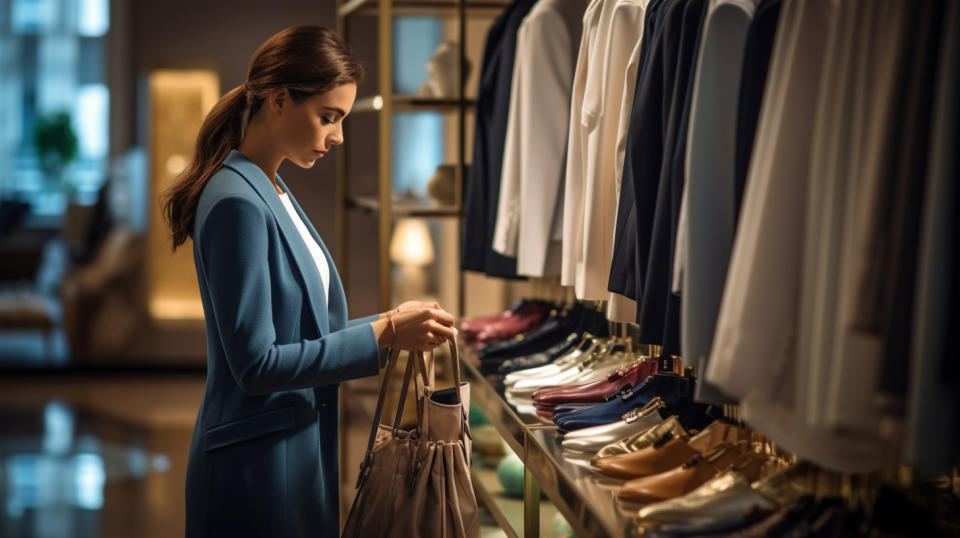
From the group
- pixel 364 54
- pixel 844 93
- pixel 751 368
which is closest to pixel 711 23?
pixel 844 93

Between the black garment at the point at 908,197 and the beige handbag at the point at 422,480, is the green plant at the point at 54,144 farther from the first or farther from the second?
the black garment at the point at 908,197

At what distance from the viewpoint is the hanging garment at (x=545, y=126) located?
2922 mm

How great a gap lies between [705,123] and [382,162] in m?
2.29

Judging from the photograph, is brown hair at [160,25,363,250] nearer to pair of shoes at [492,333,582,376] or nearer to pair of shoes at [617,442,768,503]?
pair of shoes at [617,442,768,503]

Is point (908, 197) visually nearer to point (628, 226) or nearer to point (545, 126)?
point (628, 226)

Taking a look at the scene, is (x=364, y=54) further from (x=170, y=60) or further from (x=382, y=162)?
(x=382, y=162)

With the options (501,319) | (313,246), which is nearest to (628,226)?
(313,246)

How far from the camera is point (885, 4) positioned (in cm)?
121

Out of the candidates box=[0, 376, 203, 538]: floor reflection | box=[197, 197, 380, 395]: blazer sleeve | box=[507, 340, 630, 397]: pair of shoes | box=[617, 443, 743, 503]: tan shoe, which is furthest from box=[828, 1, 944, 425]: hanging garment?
box=[0, 376, 203, 538]: floor reflection

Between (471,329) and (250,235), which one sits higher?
(250,235)

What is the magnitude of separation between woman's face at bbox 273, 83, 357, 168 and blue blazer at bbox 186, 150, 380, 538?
3.3 inches

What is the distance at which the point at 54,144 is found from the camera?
834 cm

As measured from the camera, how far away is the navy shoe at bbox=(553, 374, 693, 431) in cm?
202

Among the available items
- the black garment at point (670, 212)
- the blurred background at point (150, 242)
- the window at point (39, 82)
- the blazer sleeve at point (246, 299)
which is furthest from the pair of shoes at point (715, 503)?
Answer: the window at point (39, 82)
